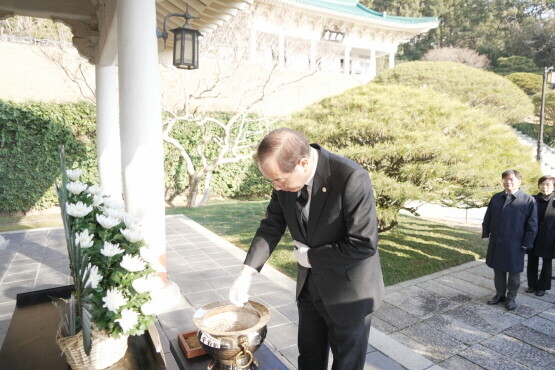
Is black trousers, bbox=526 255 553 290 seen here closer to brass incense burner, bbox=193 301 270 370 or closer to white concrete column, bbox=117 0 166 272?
brass incense burner, bbox=193 301 270 370

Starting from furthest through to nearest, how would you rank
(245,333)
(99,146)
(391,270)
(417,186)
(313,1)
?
(313,1) → (99,146) → (391,270) → (417,186) → (245,333)

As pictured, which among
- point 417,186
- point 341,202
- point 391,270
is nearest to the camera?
point 341,202

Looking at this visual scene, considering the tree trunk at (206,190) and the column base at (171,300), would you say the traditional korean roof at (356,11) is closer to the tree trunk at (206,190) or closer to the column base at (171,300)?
the tree trunk at (206,190)

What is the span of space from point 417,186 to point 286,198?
345 centimetres

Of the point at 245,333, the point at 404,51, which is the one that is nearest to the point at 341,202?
the point at 245,333

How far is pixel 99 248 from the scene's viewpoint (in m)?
1.61

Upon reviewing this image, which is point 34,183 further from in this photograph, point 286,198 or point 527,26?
point 527,26

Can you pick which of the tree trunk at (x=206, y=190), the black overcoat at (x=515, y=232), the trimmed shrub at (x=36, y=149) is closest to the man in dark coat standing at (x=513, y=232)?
the black overcoat at (x=515, y=232)

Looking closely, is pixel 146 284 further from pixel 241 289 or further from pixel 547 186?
pixel 547 186

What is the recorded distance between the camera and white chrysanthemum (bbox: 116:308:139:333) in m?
1.46

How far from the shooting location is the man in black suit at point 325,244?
1628mm

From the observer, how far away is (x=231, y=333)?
1.46 meters

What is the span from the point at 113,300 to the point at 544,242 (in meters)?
4.84

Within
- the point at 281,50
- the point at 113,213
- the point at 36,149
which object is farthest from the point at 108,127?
the point at 281,50
